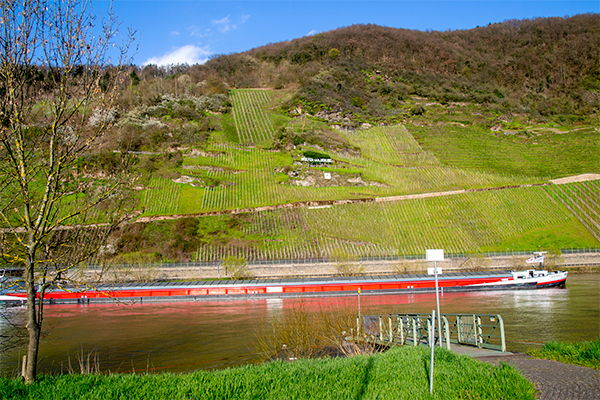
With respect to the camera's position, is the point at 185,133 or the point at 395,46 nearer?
the point at 185,133

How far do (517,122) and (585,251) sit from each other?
56.3 metres

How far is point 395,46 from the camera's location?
445 feet

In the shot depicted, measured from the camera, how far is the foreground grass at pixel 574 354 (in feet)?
30.8

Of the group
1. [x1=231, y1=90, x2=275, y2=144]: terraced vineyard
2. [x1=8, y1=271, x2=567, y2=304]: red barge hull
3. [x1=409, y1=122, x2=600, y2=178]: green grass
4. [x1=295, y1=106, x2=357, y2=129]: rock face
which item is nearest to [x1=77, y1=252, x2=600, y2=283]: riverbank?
[x1=8, y1=271, x2=567, y2=304]: red barge hull

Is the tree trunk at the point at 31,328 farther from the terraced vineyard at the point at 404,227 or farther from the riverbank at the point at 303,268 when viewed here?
the terraced vineyard at the point at 404,227

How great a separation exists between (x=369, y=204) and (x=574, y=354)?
43.3 meters

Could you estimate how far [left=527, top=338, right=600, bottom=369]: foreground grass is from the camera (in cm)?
940

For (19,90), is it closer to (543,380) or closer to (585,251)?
(543,380)

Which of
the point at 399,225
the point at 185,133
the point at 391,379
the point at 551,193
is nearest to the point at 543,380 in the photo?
the point at 391,379

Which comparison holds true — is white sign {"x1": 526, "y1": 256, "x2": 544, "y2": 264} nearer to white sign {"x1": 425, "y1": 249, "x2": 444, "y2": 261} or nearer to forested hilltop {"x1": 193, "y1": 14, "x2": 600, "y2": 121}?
white sign {"x1": 425, "y1": 249, "x2": 444, "y2": 261}

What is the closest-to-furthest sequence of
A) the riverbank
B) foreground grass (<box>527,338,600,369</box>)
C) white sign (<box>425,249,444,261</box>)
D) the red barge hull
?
white sign (<box>425,249,444,261</box>) → foreground grass (<box>527,338,600,369</box>) → the red barge hull → the riverbank

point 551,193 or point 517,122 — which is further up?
point 517,122

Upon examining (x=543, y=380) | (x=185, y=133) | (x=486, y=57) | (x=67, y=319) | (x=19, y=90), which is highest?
(x=486, y=57)

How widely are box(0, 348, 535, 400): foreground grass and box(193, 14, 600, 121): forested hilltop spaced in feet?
297
